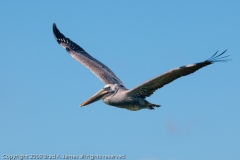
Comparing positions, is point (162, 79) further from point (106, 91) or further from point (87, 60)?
point (87, 60)

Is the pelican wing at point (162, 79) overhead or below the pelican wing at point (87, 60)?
below

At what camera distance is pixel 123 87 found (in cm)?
2027

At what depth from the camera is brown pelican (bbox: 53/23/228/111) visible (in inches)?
667

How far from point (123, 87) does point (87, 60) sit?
12.2 feet

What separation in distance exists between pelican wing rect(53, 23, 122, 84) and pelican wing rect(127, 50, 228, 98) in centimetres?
271

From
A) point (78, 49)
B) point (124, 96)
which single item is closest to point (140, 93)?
point (124, 96)

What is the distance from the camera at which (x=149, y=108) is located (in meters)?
19.2

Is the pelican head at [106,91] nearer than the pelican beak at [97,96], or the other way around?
the pelican head at [106,91]

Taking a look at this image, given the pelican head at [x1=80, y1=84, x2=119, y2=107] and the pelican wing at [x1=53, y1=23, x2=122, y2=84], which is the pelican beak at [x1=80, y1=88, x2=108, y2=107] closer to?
the pelican head at [x1=80, y1=84, x2=119, y2=107]

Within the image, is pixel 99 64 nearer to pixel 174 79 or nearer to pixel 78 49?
pixel 78 49

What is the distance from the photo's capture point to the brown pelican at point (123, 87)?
16.9 meters

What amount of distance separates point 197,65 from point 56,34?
11.0 metres

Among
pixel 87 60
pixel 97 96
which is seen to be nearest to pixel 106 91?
pixel 97 96

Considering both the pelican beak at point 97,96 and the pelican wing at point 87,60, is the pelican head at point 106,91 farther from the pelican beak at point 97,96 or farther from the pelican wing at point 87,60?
the pelican wing at point 87,60
